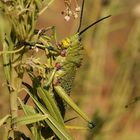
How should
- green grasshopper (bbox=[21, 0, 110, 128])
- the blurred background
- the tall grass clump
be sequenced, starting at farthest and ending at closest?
the blurred background → green grasshopper (bbox=[21, 0, 110, 128]) → the tall grass clump

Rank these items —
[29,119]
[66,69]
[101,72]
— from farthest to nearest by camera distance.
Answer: [101,72], [66,69], [29,119]

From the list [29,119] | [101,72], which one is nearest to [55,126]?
[29,119]

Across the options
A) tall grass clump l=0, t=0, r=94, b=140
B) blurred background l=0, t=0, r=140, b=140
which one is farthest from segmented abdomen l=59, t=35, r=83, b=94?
blurred background l=0, t=0, r=140, b=140

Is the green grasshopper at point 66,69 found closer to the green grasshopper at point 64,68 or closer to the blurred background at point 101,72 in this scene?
the green grasshopper at point 64,68

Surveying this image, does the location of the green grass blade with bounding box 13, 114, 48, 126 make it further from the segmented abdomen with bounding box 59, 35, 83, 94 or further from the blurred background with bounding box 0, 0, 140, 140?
the blurred background with bounding box 0, 0, 140, 140

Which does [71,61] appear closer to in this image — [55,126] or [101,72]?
[55,126]

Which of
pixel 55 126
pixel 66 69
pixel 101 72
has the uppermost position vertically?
pixel 101 72

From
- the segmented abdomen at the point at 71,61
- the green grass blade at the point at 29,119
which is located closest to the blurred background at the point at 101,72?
the segmented abdomen at the point at 71,61

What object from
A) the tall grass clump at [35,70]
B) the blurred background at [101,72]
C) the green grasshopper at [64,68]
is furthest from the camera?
the blurred background at [101,72]

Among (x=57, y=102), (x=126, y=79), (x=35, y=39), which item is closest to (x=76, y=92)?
(x=126, y=79)

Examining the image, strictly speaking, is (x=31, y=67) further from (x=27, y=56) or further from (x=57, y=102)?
(x=57, y=102)

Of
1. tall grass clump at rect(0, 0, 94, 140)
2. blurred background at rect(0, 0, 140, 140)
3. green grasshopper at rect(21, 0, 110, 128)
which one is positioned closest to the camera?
tall grass clump at rect(0, 0, 94, 140)
